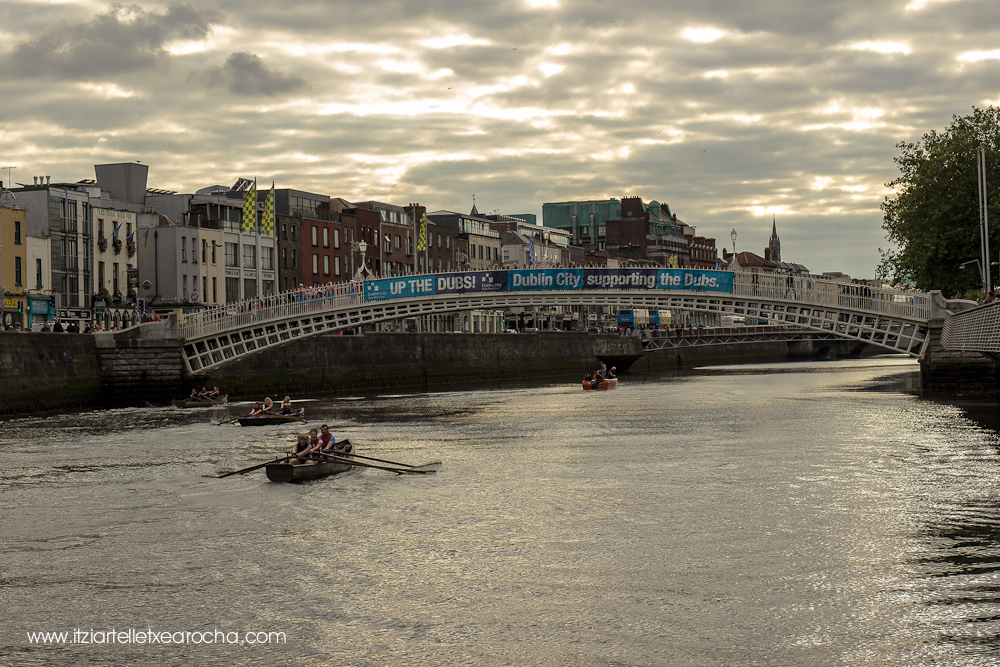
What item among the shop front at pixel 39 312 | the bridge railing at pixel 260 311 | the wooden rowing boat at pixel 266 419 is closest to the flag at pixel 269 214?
the shop front at pixel 39 312

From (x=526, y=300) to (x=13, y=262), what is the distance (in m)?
30.2

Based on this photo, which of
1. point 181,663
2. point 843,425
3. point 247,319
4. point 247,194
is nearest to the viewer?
point 181,663

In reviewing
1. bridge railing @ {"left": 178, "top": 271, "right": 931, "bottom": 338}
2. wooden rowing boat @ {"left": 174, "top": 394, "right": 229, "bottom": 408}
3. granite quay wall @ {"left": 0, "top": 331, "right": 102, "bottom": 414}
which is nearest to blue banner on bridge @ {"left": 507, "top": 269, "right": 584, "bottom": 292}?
bridge railing @ {"left": 178, "top": 271, "right": 931, "bottom": 338}

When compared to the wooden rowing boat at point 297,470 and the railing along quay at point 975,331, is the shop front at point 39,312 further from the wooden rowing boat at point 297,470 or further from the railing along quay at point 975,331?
the railing along quay at point 975,331

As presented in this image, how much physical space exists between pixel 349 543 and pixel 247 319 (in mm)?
42640

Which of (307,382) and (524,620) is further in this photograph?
(307,382)

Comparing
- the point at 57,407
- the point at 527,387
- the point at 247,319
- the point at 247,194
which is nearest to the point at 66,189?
the point at 247,194

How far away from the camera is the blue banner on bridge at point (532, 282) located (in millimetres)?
62562

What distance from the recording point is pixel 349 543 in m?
21.6

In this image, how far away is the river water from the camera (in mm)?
15172

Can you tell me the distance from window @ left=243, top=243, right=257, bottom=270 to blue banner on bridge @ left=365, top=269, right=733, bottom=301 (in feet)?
105

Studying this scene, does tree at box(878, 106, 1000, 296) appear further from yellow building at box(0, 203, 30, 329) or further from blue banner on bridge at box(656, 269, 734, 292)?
yellow building at box(0, 203, 30, 329)

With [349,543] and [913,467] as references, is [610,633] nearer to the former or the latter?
[349,543]

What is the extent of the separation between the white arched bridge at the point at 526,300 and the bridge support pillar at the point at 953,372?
5.21ft
